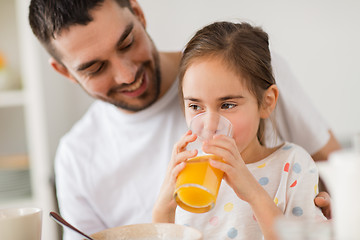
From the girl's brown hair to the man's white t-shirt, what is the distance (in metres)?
0.44

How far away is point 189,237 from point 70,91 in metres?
2.59

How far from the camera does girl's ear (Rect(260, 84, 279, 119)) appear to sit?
4.06 feet

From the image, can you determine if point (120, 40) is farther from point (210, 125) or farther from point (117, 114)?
point (210, 125)

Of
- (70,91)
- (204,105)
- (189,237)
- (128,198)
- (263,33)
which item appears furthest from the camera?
(70,91)

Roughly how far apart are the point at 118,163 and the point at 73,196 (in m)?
0.24

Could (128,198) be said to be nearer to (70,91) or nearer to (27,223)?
(27,223)

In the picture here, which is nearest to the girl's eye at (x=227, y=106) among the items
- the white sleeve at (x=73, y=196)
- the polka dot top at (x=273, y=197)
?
the polka dot top at (x=273, y=197)

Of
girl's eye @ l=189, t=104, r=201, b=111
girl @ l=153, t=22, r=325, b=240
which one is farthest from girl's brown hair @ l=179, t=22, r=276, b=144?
girl's eye @ l=189, t=104, r=201, b=111

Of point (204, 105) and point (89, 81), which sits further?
point (89, 81)

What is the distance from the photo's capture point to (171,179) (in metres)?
1.07

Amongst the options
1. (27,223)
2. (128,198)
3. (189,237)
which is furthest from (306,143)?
(27,223)

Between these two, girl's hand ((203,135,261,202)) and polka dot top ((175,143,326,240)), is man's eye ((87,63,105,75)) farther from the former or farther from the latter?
girl's hand ((203,135,261,202))

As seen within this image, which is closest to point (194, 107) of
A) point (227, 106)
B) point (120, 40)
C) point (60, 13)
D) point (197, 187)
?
point (227, 106)

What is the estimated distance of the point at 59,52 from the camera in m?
1.67
